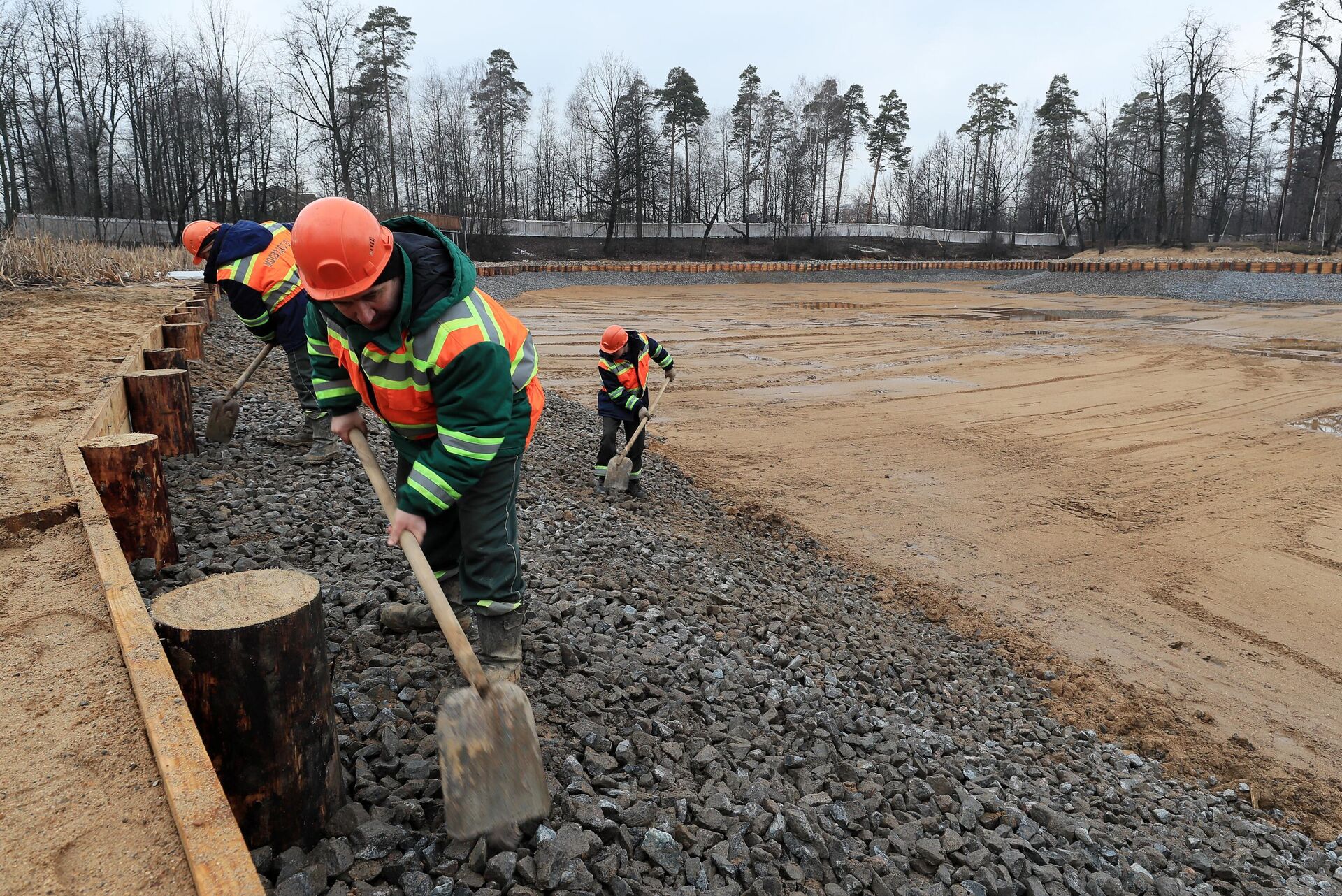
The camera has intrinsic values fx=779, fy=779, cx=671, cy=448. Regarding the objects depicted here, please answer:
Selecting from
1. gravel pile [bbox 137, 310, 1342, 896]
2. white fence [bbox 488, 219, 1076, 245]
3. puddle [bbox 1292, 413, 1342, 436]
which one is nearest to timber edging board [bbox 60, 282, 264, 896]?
gravel pile [bbox 137, 310, 1342, 896]

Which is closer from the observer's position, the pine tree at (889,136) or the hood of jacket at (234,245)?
the hood of jacket at (234,245)

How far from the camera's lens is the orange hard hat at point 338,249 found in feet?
8.11

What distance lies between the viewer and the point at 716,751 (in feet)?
10.5

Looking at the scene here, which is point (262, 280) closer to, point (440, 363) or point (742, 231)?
point (440, 363)

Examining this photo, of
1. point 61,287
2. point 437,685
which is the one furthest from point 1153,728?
point 61,287

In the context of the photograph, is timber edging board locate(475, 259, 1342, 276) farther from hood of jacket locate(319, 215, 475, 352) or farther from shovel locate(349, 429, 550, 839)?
→ shovel locate(349, 429, 550, 839)

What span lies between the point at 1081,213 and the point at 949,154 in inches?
497

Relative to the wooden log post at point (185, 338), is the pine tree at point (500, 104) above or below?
above

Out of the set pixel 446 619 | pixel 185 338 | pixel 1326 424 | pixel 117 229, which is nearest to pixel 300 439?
pixel 185 338

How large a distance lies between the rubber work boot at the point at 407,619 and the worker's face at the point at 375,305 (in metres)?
1.50

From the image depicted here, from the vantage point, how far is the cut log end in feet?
7.35

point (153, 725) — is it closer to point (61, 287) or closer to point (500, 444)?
point (500, 444)

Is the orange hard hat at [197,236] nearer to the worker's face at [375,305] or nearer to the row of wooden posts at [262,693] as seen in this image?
the worker's face at [375,305]

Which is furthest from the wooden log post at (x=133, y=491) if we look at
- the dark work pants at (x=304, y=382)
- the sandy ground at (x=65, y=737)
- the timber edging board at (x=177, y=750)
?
the dark work pants at (x=304, y=382)
